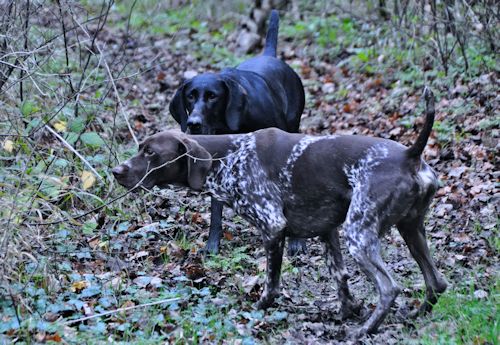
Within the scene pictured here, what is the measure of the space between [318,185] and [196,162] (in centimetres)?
101

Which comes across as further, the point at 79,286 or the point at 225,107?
the point at 225,107

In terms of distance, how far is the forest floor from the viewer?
5.51 metres

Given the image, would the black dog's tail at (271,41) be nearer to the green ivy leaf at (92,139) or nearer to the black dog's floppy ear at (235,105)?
the black dog's floppy ear at (235,105)

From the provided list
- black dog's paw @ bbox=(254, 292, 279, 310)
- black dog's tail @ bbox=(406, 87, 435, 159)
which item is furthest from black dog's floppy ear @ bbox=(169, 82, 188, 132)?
black dog's tail @ bbox=(406, 87, 435, 159)

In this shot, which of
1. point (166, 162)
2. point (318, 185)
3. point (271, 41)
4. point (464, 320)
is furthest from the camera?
point (271, 41)

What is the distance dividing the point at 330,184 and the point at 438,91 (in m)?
5.50

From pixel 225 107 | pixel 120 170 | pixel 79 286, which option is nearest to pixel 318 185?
pixel 120 170

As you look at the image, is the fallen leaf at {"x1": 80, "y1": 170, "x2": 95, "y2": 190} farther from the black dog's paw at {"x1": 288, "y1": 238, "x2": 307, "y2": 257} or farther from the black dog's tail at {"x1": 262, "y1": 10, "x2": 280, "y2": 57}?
the black dog's tail at {"x1": 262, "y1": 10, "x2": 280, "y2": 57}

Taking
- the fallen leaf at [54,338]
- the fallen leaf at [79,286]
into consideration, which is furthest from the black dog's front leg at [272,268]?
the fallen leaf at [54,338]

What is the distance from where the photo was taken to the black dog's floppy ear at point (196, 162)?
20.6ft

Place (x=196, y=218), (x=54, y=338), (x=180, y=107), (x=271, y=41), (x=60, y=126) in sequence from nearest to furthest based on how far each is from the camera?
(x=54, y=338), (x=180, y=107), (x=196, y=218), (x=60, y=126), (x=271, y=41)

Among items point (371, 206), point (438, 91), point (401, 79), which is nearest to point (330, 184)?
point (371, 206)

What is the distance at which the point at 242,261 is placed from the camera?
24.0ft

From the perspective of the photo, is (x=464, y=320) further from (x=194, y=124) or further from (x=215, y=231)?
(x=194, y=124)
